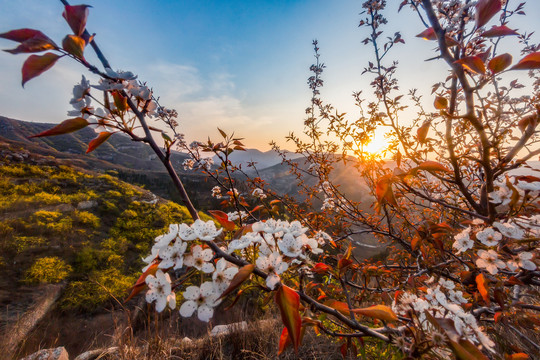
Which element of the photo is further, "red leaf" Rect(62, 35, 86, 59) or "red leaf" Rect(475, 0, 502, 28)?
"red leaf" Rect(475, 0, 502, 28)

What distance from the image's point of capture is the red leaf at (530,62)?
27.1 inches

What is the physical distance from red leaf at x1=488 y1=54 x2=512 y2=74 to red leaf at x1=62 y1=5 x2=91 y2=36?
4.04 ft

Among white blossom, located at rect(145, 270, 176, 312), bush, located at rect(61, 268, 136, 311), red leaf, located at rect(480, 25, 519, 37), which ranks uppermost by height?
red leaf, located at rect(480, 25, 519, 37)

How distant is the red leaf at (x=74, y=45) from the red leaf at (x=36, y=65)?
4 cm

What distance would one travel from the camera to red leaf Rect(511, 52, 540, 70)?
2.26 ft

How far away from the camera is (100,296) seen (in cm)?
315

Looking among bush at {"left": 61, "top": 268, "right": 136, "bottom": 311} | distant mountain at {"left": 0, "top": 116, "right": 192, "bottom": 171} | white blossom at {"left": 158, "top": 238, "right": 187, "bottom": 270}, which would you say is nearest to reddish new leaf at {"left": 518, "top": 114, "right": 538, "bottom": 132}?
white blossom at {"left": 158, "top": 238, "right": 187, "bottom": 270}

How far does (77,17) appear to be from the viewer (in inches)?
23.3

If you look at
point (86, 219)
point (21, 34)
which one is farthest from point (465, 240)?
point (86, 219)

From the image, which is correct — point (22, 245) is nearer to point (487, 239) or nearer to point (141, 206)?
point (141, 206)

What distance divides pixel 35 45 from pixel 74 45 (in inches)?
3.4

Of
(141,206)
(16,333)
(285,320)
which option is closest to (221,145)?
(285,320)

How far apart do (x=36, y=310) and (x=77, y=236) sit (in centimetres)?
178

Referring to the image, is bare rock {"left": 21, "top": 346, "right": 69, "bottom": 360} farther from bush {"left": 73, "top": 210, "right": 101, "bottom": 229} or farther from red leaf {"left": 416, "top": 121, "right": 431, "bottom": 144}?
bush {"left": 73, "top": 210, "right": 101, "bottom": 229}
